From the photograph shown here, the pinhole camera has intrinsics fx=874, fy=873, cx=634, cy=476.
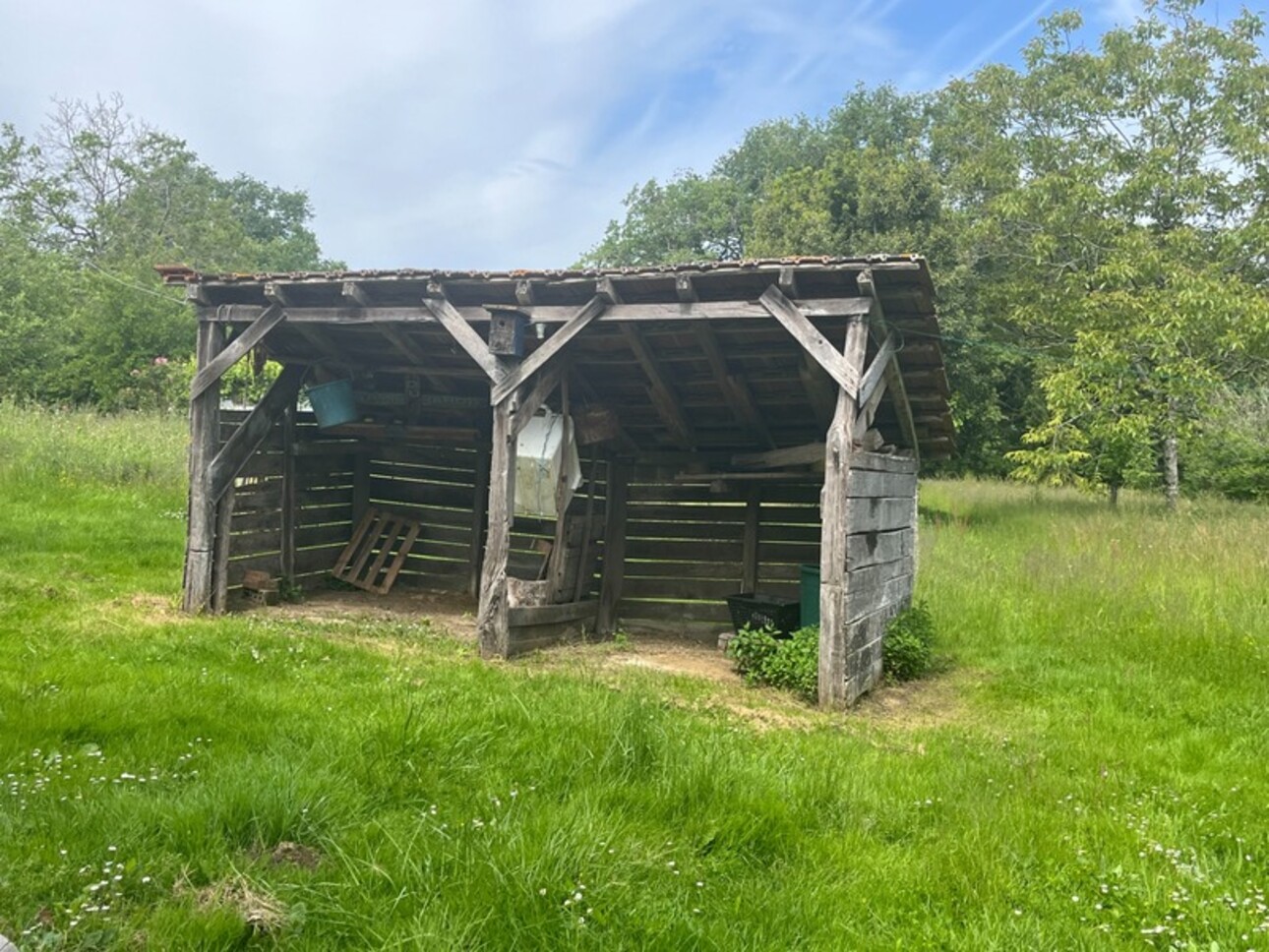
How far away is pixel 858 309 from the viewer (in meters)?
6.27

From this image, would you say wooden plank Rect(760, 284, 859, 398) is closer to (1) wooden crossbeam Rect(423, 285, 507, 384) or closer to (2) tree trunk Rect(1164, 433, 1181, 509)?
(1) wooden crossbeam Rect(423, 285, 507, 384)

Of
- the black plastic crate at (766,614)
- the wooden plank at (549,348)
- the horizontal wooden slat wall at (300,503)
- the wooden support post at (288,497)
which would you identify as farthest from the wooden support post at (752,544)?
the wooden support post at (288,497)

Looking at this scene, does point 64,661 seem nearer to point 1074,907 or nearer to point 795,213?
point 1074,907

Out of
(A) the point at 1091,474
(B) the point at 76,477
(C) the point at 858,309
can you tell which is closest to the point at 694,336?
(C) the point at 858,309

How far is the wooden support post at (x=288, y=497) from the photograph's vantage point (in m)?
9.63

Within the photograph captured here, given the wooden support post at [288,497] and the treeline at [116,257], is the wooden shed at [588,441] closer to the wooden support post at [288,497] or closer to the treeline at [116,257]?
the wooden support post at [288,497]

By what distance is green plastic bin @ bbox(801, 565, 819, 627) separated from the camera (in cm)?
764

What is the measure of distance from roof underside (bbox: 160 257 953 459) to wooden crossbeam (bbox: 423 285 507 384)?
105 mm

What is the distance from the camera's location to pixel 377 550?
10727 millimetres

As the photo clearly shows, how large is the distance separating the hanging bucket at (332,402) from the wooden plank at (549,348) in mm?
3043

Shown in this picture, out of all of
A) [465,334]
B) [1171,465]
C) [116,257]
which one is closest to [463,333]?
[465,334]

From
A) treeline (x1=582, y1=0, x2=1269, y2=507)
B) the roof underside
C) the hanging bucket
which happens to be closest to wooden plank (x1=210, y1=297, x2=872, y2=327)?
the roof underside

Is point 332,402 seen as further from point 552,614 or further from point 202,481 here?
point 552,614

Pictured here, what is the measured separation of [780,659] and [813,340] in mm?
2377
